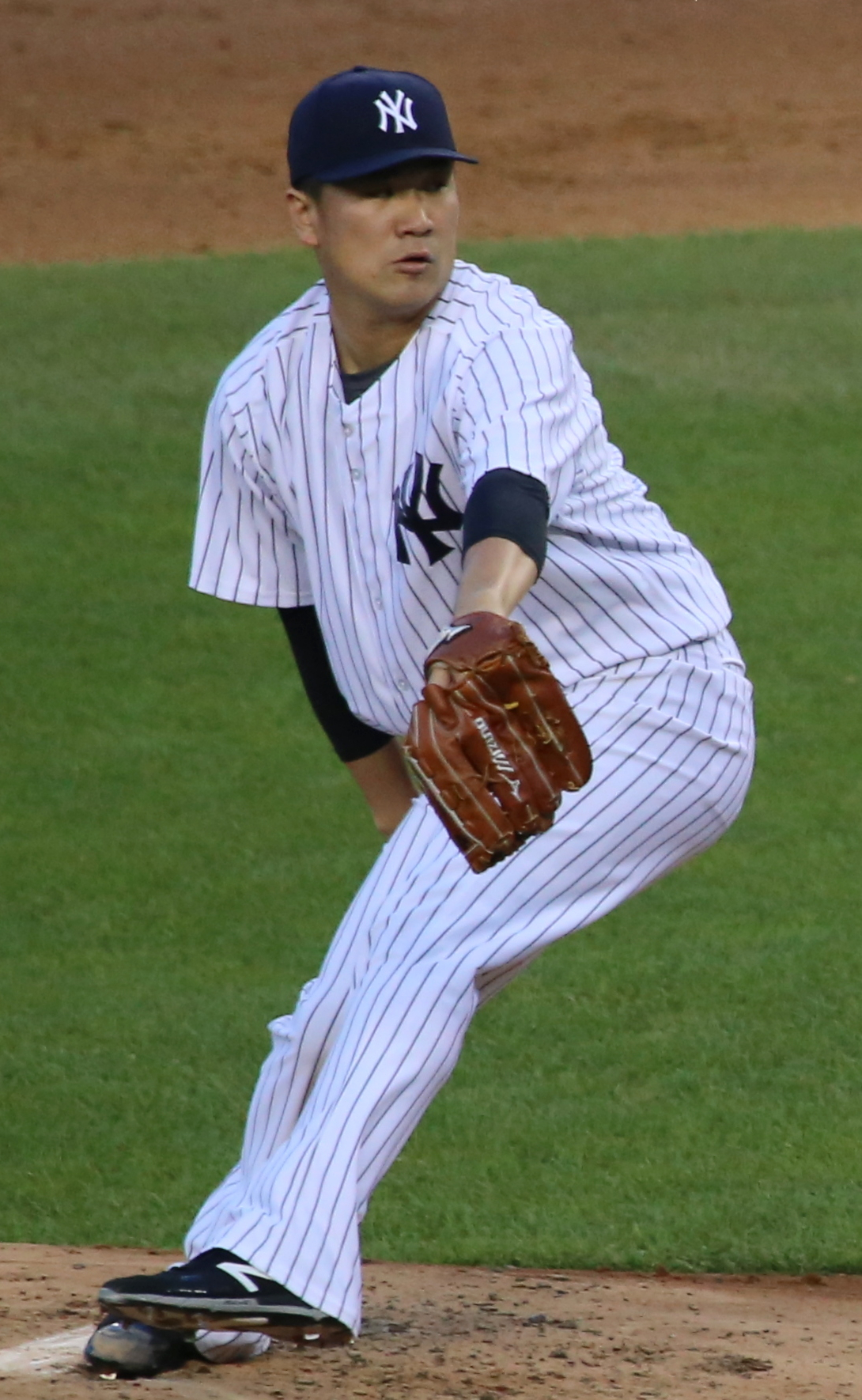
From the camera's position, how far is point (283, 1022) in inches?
106

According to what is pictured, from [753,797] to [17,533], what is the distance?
3.48m

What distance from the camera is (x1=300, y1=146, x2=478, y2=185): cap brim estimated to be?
101 inches

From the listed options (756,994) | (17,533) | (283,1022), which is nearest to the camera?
(283,1022)

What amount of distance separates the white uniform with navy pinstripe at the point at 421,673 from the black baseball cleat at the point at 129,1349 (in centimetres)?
12

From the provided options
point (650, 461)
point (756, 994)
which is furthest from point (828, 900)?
point (650, 461)

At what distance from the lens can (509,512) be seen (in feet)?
7.73

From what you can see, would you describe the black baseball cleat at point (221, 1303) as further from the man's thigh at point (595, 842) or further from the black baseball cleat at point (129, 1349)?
the man's thigh at point (595, 842)

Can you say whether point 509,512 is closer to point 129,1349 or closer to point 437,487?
point 437,487

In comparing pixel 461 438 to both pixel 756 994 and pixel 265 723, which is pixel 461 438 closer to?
pixel 756 994

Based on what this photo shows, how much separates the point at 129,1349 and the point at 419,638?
0.87m

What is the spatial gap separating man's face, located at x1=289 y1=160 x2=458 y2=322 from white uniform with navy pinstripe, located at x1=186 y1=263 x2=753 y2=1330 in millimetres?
65

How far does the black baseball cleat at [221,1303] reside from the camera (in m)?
2.35

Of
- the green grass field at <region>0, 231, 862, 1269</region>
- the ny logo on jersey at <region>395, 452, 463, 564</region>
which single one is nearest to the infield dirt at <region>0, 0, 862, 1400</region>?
the green grass field at <region>0, 231, 862, 1269</region>

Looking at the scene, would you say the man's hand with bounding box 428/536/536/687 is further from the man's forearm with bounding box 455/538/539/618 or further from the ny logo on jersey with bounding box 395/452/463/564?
the ny logo on jersey with bounding box 395/452/463/564
